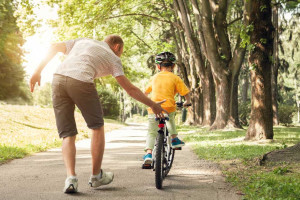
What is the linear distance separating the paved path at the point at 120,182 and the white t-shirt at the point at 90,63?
140 cm

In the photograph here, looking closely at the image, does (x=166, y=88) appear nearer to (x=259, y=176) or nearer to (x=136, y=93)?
(x=136, y=93)

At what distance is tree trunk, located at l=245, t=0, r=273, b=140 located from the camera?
10.9 meters

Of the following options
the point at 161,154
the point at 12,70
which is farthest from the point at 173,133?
the point at 12,70

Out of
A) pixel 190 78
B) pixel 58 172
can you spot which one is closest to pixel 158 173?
pixel 58 172

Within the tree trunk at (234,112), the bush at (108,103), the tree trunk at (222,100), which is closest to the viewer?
the tree trunk at (222,100)

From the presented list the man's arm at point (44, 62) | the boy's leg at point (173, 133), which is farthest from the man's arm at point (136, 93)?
the boy's leg at point (173, 133)

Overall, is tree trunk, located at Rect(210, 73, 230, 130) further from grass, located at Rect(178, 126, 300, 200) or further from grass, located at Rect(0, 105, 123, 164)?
grass, located at Rect(178, 126, 300, 200)

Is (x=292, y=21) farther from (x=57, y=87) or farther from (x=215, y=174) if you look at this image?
(x=57, y=87)

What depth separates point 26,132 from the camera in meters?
15.1

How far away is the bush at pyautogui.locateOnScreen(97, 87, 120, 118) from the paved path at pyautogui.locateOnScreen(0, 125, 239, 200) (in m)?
31.3

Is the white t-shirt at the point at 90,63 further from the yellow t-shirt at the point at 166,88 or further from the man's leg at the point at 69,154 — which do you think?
the yellow t-shirt at the point at 166,88

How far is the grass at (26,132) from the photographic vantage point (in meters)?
9.01

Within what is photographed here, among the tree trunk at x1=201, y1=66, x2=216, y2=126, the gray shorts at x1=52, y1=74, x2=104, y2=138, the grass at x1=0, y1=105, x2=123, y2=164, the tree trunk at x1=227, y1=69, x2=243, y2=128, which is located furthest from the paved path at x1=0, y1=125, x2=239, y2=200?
the tree trunk at x1=201, y1=66, x2=216, y2=126

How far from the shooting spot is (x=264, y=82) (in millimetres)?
10891
